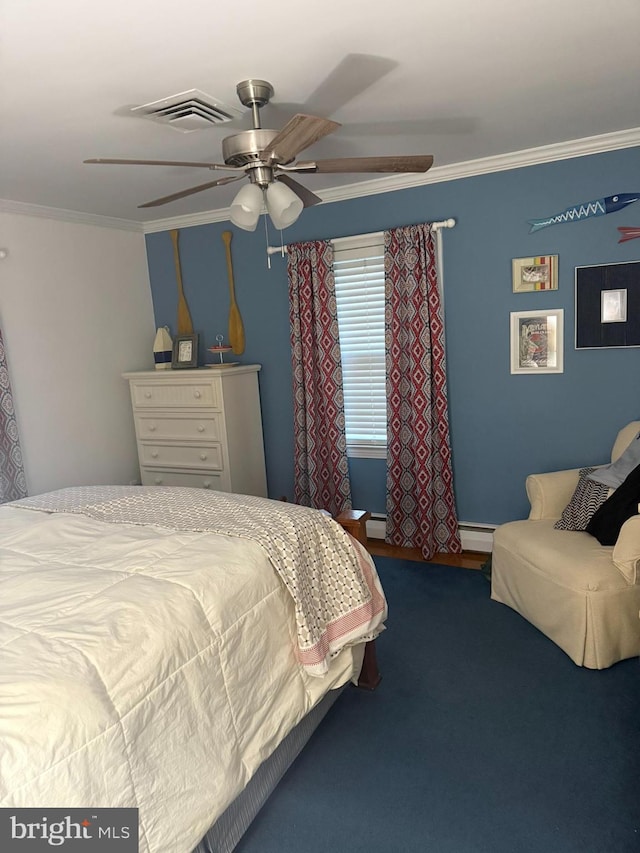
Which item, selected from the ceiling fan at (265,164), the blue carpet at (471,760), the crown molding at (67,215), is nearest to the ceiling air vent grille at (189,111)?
the ceiling fan at (265,164)

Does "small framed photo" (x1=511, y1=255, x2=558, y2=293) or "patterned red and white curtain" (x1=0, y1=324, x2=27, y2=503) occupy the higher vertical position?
"small framed photo" (x1=511, y1=255, x2=558, y2=293)

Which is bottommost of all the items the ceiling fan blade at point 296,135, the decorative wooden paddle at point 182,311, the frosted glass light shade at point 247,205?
the decorative wooden paddle at point 182,311

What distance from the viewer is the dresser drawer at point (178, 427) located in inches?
162

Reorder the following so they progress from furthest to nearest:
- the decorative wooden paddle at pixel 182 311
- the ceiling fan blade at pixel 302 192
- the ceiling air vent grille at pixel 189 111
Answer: the decorative wooden paddle at pixel 182 311 < the ceiling fan blade at pixel 302 192 < the ceiling air vent grille at pixel 189 111

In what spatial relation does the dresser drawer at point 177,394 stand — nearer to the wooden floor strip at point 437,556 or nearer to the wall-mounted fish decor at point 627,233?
the wooden floor strip at point 437,556

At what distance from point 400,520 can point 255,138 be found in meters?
2.69

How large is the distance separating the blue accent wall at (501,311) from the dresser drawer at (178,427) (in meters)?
0.65

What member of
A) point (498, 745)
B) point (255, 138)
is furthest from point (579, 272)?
point (498, 745)

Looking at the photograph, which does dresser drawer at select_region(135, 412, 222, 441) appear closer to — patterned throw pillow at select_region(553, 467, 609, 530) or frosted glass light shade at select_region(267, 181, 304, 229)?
frosted glass light shade at select_region(267, 181, 304, 229)

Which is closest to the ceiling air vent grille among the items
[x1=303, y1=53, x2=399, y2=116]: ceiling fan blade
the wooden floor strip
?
[x1=303, y1=53, x2=399, y2=116]: ceiling fan blade

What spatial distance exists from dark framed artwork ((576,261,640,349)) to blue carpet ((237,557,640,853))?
1.67 metres

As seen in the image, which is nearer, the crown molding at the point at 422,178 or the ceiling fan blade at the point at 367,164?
the ceiling fan blade at the point at 367,164

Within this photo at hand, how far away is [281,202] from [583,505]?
2.06 m

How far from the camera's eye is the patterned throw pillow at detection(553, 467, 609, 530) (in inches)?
113
